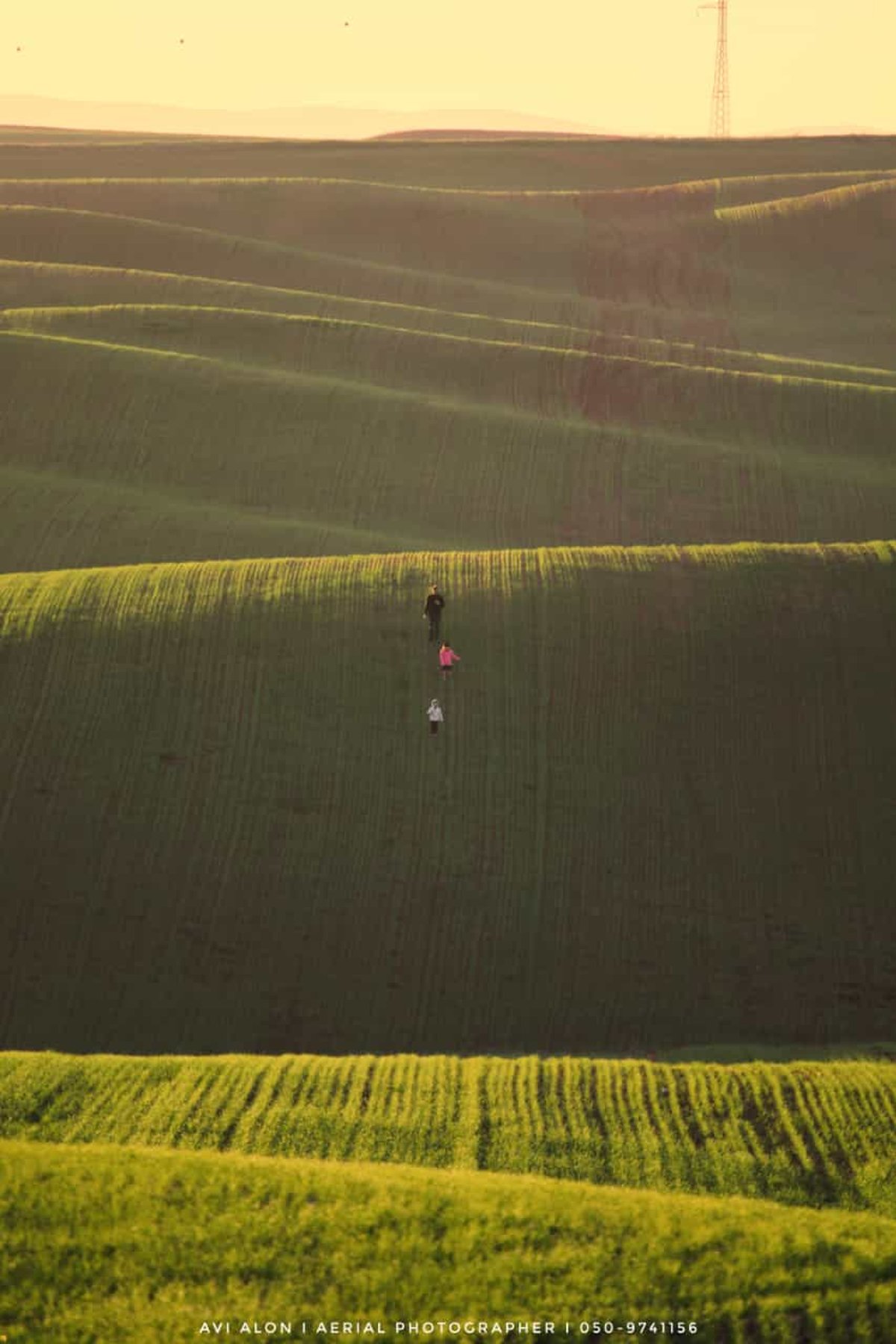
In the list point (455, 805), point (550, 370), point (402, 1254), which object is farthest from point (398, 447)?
point (402, 1254)

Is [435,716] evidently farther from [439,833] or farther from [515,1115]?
[515,1115]

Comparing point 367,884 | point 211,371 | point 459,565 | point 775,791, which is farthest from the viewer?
point 211,371

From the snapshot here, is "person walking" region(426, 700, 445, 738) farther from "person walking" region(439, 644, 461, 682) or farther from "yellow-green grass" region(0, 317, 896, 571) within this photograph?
"yellow-green grass" region(0, 317, 896, 571)

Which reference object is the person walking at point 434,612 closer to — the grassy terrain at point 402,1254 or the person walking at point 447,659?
the person walking at point 447,659

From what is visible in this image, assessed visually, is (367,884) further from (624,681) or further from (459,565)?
(459,565)

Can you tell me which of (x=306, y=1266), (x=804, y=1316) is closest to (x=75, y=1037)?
(x=306, y=1266)

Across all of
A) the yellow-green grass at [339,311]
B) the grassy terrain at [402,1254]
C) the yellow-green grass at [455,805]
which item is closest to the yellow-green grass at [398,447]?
the yellow-green grass at [339,311]
